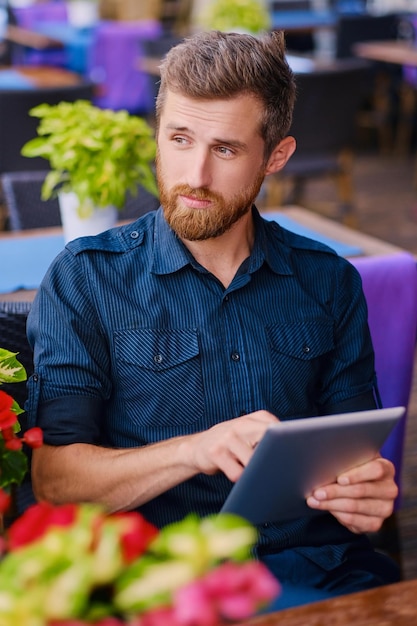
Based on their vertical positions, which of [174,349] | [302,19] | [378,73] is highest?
[174,349]

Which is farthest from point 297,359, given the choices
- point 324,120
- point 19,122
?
point 324,120

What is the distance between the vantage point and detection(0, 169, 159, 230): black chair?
8.52 feet

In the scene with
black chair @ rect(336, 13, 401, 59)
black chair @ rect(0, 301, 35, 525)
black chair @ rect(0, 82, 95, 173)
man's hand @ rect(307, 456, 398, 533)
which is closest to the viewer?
man's hand @ rect(307, 456, 398, 533)

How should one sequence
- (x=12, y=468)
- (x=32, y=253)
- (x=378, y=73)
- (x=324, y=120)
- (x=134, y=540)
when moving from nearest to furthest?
(x=134, y=540) < (x=12, y=468) < (x=32, y=253) < (x=324, y=120) < (x=378, y=73)

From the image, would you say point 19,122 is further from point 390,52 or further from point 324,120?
point 390,52

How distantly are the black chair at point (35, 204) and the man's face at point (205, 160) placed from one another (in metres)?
1.08

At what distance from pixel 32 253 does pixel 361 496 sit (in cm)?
122

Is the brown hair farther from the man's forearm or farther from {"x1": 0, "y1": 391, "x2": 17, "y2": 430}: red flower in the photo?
{"x1": 0, "y1": 391, "x2": 17, "y2": 430}: red flower

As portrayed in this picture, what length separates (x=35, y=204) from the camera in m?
2.63

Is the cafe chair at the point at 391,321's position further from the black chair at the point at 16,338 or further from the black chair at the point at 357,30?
the black chair at the point at 357,30

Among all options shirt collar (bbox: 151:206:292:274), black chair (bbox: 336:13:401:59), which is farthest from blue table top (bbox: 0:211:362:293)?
black chair (bbox: 336:13:401:59)

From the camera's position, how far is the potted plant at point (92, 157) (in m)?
2.12

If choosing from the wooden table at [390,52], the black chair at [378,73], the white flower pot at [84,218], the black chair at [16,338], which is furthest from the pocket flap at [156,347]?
the black chair at [378,73]

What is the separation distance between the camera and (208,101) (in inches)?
56.9
